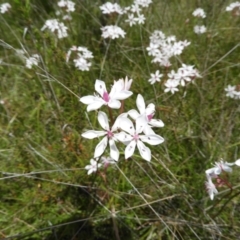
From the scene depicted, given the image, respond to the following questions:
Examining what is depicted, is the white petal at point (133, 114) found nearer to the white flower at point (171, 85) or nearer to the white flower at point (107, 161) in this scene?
the white flower at point (107, 161)

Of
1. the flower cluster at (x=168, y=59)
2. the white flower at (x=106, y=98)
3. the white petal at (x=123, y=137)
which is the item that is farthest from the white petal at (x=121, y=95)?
the flower cluster at (x=168, y=59)

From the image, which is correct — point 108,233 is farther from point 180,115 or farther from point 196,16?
point 196,16

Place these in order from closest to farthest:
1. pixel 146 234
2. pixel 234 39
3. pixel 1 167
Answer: pixel 146 234 < pixel 1 167 < pixel 234 39

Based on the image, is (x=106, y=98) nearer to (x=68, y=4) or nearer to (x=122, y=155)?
(x=122, y=155)

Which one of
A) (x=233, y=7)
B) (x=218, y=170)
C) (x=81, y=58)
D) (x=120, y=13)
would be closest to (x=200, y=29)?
(x=233, y=7)

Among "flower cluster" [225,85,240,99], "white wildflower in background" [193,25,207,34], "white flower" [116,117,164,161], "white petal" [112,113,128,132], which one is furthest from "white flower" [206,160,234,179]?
"white wildflower in background" [193,25,207,34]

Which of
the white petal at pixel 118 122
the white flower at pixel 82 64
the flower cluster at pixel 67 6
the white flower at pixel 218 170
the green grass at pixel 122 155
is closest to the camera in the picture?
the white petal at pixel 118 122

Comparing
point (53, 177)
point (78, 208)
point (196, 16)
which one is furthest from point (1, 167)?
point (196, 16)

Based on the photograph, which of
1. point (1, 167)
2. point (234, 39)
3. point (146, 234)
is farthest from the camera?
point (234, 39)
